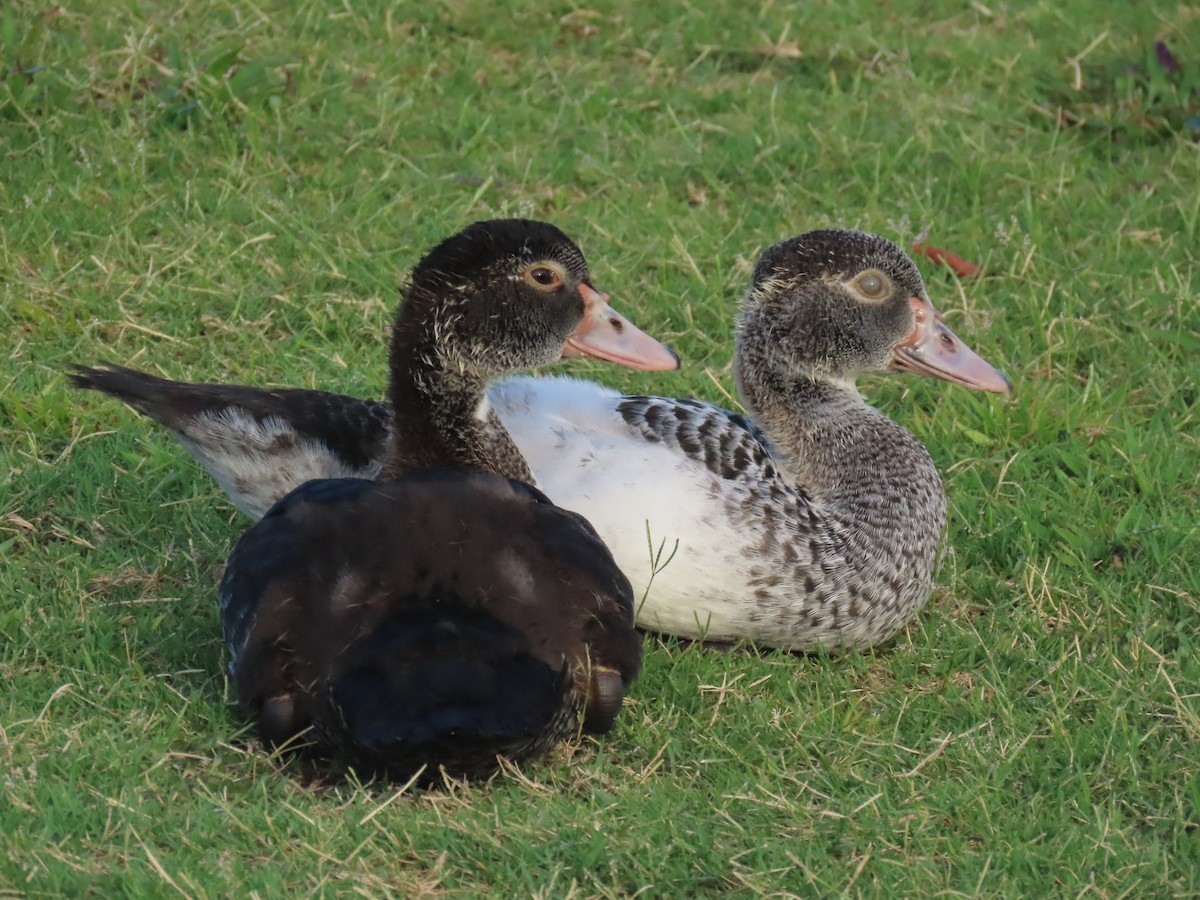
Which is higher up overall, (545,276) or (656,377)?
(545,276)

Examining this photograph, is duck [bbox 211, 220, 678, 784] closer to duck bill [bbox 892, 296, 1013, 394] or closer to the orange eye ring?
the orange eye ring

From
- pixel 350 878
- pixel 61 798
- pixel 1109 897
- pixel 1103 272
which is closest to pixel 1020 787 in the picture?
pixel 1109 897

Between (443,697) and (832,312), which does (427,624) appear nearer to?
(443,697)

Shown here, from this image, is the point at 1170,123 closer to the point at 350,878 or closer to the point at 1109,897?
the point at 1109,897

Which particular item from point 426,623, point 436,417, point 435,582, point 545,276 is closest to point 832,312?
point 545,276

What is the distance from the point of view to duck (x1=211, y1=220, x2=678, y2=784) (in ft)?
12.9

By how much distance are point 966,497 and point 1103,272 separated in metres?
1.75

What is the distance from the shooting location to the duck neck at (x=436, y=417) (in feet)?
15.6

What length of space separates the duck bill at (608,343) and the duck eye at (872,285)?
0.64 meters

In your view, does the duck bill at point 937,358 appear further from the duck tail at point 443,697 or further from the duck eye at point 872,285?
the duck tail at point 443,697

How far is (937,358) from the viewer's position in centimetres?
542

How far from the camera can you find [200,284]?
21.8 ft

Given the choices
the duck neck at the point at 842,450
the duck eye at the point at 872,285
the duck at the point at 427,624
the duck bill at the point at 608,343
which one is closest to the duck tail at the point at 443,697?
→ the duck at the point at 427,624

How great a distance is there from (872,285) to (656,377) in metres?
1.30
